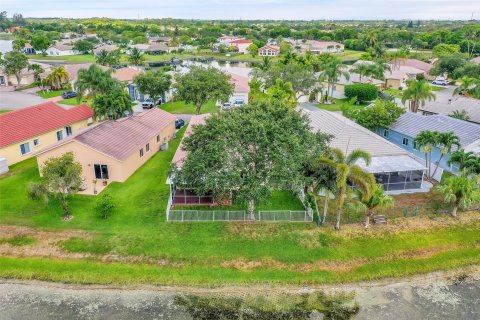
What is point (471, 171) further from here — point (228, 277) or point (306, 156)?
point (228, 277)

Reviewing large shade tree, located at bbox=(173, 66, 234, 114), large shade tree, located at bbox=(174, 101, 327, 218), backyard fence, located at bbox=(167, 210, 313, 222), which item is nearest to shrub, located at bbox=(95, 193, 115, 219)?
backyard fence, located at bbox=(167, 210, 313, 222)

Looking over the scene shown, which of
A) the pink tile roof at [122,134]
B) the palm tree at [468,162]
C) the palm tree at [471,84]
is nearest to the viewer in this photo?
the palm tree at [468,162]

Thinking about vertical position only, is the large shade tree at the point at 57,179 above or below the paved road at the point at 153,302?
above

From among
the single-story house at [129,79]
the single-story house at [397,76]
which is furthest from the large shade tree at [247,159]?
the single-story house at [397,76]

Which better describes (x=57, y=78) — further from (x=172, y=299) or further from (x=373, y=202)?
(x=373, y=202)

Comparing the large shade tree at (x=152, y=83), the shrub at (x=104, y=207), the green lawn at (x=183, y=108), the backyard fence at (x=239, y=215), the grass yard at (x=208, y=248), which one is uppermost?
the large shade tree at (x=152, y=83)

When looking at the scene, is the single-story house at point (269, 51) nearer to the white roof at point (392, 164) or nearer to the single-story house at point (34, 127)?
the single-story house at point (34, 127)

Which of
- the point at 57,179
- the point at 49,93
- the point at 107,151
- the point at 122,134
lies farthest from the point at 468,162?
the point at 49,93

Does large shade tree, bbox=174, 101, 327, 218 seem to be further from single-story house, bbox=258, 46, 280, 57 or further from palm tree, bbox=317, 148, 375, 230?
single-story house, bbox=258, 46, 280, 57

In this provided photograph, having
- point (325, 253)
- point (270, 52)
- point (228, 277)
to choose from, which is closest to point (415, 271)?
point (325, 253)
